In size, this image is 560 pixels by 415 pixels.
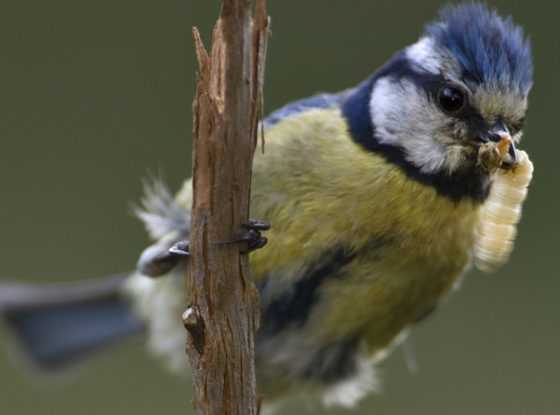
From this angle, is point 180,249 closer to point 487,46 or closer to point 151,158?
point 487,46

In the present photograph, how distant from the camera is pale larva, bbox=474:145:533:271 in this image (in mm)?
1641

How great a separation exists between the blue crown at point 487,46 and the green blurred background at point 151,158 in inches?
53.9

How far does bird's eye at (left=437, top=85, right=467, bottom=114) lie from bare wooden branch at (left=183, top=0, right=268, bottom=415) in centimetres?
50

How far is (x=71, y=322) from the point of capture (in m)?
2.43

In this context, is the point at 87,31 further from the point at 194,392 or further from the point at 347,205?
the point at 194,392

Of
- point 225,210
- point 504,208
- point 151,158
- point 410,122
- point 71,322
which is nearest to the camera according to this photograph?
point 225,210

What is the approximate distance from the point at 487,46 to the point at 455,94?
3.2 inches

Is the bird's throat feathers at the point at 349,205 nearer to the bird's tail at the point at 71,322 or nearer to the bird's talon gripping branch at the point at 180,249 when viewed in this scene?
the bird's talon gripping branch at the point at 180,249

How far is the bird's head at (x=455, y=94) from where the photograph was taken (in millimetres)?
1705

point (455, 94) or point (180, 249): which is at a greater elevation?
point (455, 94)

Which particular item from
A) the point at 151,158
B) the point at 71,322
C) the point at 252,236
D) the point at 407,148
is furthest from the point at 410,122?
the point at 151,158

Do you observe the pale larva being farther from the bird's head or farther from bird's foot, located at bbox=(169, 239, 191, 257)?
bird's foot, located at bbox=(169, 239, 191, 257)

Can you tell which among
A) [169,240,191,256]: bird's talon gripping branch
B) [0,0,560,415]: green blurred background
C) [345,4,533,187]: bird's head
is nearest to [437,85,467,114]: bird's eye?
[345,4,533,187]: bird's head

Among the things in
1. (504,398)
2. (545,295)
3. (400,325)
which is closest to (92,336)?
(400,325)
